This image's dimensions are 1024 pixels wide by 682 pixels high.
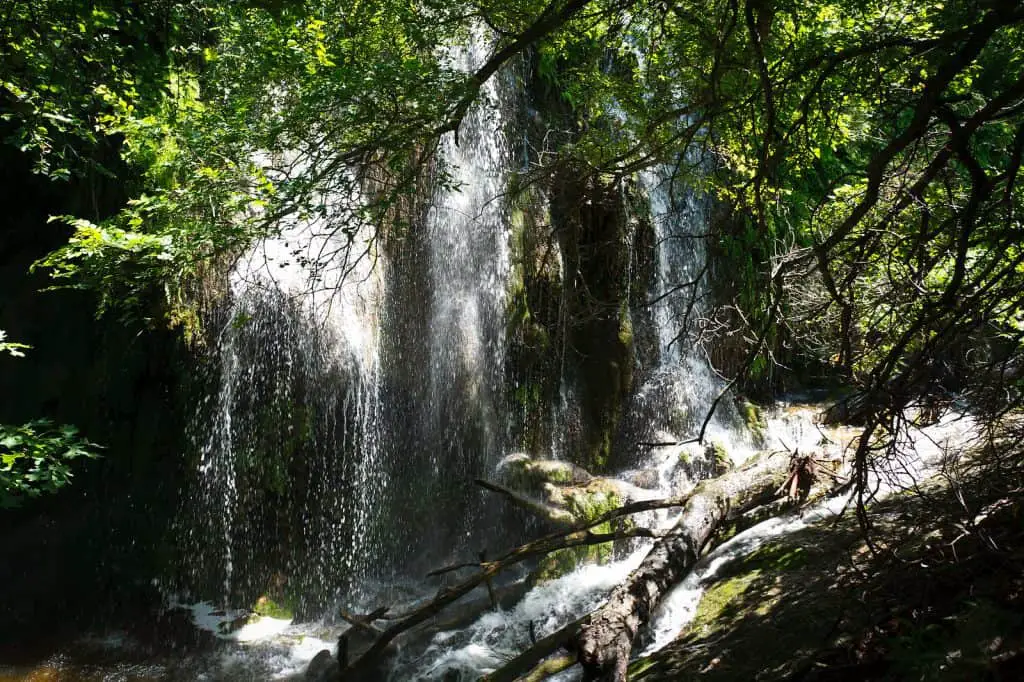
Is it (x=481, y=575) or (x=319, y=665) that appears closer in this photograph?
(x=481, y=575)

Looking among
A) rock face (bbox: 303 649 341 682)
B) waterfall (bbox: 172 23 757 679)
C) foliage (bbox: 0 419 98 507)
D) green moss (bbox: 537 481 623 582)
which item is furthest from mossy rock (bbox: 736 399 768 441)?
foliage (bbox: 0 419 98 507)

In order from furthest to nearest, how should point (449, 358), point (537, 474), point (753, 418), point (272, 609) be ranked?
point (753, 418) → point (449, 358) → point (537, 474) → point (272, 609)

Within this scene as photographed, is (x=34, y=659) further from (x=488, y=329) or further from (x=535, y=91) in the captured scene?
(x=535, y=91)

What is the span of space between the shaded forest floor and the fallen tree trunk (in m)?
0.31

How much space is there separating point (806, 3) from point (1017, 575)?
4.17 m

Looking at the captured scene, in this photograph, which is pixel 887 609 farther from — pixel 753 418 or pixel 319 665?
pixel 753 418

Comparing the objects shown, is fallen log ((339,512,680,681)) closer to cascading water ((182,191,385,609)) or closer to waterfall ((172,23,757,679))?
waterfall ((172,23,757,679))

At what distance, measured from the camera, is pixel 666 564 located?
4.80 meters

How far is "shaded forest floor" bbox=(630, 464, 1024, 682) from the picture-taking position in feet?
8.98

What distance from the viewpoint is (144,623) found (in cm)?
834

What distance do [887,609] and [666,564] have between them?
5.64ft

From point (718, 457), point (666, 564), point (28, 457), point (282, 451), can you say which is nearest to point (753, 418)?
point (718, 457)

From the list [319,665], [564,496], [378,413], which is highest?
[378,413]

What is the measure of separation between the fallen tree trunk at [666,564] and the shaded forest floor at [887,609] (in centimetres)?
31
